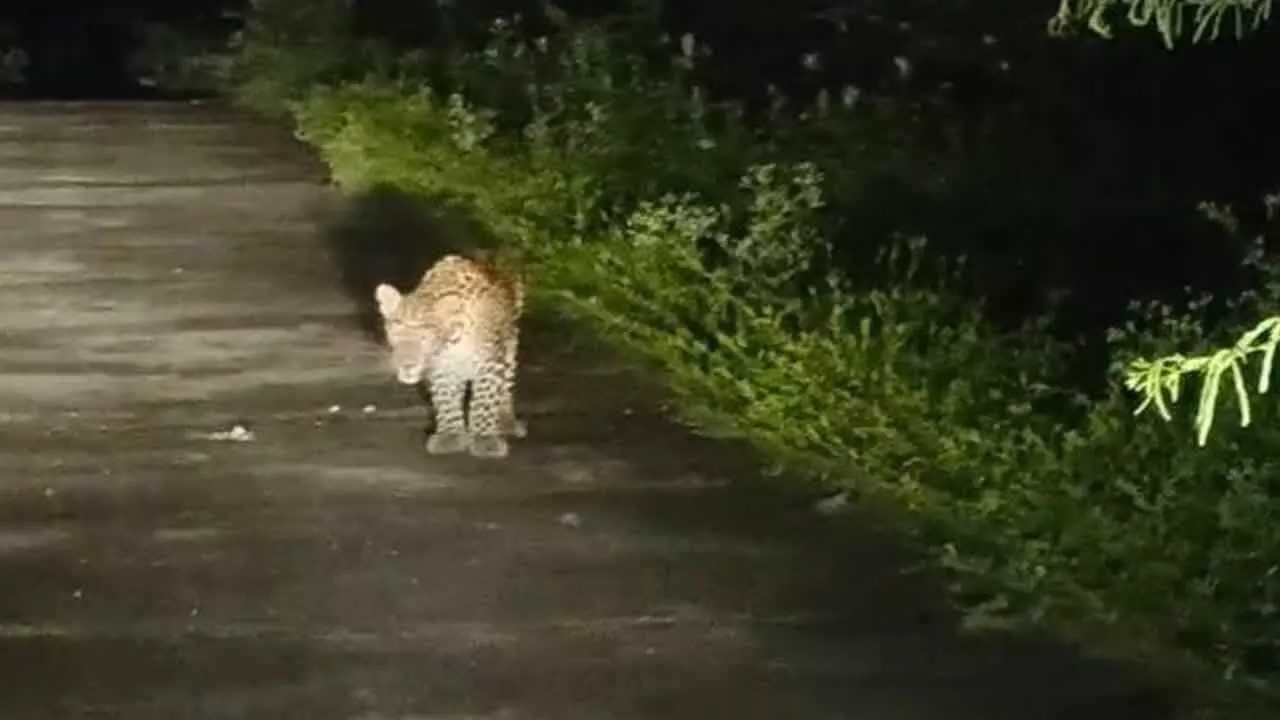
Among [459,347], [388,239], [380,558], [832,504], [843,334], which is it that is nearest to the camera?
[380,558]

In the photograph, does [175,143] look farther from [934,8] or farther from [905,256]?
[905,256]

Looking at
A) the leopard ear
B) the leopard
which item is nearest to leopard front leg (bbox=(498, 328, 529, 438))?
the leopard

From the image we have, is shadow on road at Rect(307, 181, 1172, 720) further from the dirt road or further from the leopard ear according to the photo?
the leopard ear

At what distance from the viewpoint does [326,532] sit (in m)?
3.52

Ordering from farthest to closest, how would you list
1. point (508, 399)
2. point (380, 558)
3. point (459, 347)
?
point (508, 399) < point (459, 347) < point (380, 558)

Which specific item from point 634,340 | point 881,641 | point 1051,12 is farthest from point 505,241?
point 881,641

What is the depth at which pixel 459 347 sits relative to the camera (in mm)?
3836

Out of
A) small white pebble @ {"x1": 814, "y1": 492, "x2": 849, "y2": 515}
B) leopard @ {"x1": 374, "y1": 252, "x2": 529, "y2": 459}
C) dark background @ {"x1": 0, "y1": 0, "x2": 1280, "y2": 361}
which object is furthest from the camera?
dark background @ {"x1": 0, "y1": 0, "x2": 1280, "y2": 361}

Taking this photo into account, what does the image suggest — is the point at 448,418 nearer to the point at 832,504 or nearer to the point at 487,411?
the point at 487,411

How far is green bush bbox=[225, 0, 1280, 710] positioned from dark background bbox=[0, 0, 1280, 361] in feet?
0.56

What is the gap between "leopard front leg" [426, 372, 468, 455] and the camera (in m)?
3.87

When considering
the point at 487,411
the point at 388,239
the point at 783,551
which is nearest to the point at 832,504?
the point at 783,551

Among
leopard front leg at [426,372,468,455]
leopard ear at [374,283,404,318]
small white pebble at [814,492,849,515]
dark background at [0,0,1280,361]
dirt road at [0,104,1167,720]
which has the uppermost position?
dark background at [0,0,1280,361]

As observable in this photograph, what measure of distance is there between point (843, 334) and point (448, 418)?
2.94 feet
